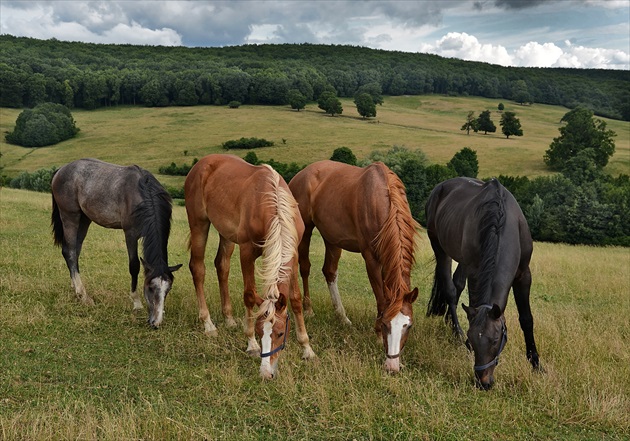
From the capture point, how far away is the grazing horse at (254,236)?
18.0 feet

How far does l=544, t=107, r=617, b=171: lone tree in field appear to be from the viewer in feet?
207

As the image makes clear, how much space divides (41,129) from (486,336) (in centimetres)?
8402

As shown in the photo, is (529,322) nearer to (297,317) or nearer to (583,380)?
(583,380)

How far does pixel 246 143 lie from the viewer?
7212 centimetres

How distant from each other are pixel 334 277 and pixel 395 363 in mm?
2920

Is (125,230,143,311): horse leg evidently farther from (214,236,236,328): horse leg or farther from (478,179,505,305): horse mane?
(478,179,505,305): horse mane

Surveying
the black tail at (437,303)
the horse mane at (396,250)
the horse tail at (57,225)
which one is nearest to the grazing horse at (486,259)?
the black tail at (437,303)

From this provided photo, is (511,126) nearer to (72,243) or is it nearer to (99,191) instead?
(99,191)

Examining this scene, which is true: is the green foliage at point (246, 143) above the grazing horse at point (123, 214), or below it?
below

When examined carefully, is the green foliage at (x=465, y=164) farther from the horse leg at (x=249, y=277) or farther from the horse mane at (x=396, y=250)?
the horse leg at (x=249, y=277)

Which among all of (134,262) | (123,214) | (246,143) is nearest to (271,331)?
(134,262)

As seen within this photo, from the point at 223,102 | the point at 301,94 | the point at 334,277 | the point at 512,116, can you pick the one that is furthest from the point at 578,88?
the point at 334,277

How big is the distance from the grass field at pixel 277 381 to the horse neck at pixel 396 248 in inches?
40.8

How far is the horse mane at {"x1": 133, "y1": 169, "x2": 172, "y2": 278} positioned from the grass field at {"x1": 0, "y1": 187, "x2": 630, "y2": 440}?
111cm
